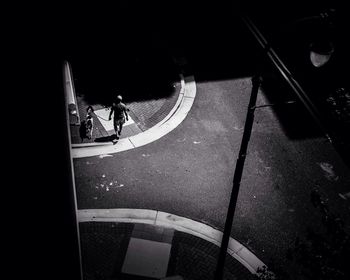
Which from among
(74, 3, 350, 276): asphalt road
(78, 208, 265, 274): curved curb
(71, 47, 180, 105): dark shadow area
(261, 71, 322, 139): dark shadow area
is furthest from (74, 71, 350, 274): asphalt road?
(71, 47, 180, 105): dark shadow area

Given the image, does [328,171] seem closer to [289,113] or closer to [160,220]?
[289,113]

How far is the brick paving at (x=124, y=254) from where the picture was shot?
8.77 metres

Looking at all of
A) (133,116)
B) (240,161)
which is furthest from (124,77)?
(240,161)

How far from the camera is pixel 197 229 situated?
9.88 m

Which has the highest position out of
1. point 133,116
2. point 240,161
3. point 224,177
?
point 133,116

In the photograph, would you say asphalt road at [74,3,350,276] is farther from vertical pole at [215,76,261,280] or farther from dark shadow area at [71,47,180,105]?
vertical pole at [215,76,261,280]

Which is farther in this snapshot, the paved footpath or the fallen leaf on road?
the fallen leaf on road

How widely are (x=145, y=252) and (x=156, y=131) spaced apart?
16.5 ft

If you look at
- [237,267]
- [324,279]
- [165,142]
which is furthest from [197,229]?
[324,279]

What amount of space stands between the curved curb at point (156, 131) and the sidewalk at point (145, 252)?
2.71 metres

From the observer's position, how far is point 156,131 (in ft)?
42.2

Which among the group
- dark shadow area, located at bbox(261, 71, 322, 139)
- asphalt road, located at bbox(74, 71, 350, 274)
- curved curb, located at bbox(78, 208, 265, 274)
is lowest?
curved curb, located at bbox(78, 208, 265, 274)

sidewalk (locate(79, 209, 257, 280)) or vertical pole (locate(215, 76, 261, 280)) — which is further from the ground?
vertical pole (locate(215, 76, 261, 280))

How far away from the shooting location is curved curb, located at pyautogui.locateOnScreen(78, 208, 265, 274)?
9.66 meters
